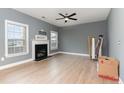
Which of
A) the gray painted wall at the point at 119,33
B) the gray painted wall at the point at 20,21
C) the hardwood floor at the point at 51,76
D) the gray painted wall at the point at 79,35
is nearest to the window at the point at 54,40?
the gray painted wall at the point at 79,35

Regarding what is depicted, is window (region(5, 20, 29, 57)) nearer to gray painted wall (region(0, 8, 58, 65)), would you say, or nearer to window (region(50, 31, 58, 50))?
gray painted wall (region(0, 8, 58, 65))

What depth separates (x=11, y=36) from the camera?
507 cm

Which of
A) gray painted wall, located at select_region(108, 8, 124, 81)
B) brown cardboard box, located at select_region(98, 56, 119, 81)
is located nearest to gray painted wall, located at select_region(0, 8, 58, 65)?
brown cardboard box, located at select_region(98, 56, 119, 81)

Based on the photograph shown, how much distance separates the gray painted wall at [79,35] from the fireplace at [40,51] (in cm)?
264

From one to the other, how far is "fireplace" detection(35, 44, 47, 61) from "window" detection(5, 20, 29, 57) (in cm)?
80

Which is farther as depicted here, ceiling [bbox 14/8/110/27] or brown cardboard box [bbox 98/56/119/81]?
ceiling [bbox 14/8/110/27]

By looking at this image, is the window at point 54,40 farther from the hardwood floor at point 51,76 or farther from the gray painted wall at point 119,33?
the gray painted wall at point 119,33

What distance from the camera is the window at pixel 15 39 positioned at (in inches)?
187

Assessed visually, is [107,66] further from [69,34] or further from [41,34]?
[69,34]

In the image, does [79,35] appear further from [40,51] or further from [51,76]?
[51,76]

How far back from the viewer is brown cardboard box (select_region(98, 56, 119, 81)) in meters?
3.29

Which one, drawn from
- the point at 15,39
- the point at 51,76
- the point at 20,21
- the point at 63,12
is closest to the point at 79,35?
the point at 63,12

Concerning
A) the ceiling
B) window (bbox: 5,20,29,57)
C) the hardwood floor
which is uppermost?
the ceiling
